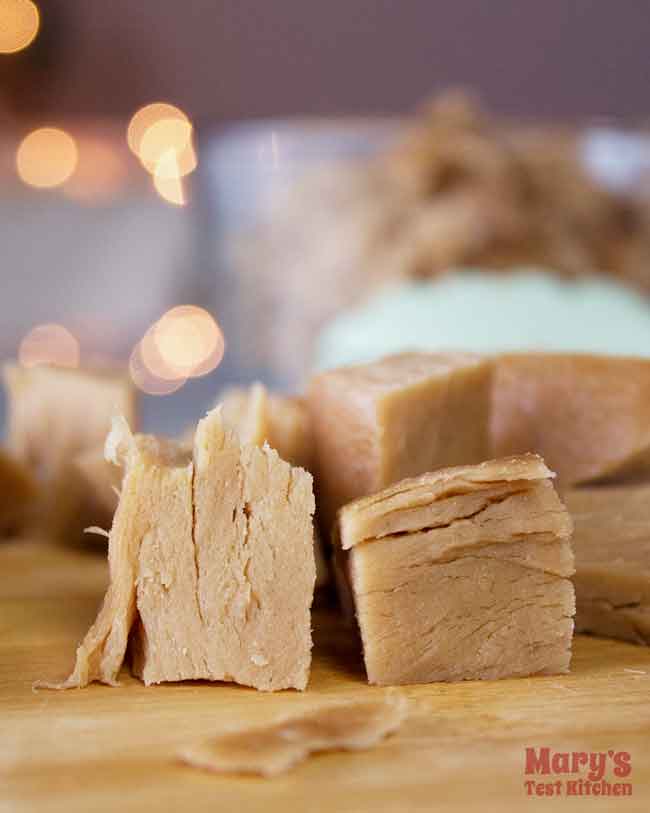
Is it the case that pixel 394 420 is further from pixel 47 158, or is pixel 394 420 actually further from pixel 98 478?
pixel 47 158

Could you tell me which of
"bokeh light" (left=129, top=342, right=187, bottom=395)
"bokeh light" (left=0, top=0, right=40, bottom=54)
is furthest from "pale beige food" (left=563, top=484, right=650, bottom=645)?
"bokeh light" (left=0, top=0, right=40, bottom=54)

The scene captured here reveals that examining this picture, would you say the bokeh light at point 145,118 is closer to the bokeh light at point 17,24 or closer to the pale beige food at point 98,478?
the bokeh light at point 17,24

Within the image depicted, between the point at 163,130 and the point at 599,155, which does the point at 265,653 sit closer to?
the point at 599,155

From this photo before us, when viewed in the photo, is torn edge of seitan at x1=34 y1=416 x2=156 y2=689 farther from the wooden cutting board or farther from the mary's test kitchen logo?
the mary's test kitchen logo

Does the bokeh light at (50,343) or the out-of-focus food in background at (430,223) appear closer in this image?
the out-of-focus food in background at (430,223)

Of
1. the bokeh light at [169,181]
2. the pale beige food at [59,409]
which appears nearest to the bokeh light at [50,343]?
the bokeh light at [169,181]

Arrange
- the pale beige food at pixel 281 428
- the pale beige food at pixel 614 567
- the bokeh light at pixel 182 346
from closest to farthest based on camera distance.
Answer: the pale beige food at pixel 614 567 < the pale beige food at pixel 281 428 < the bokeh light at pixel 182 346

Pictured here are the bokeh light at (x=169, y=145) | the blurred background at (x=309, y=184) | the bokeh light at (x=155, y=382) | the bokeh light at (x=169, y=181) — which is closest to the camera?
the blurred background at (x=309, y=184)
